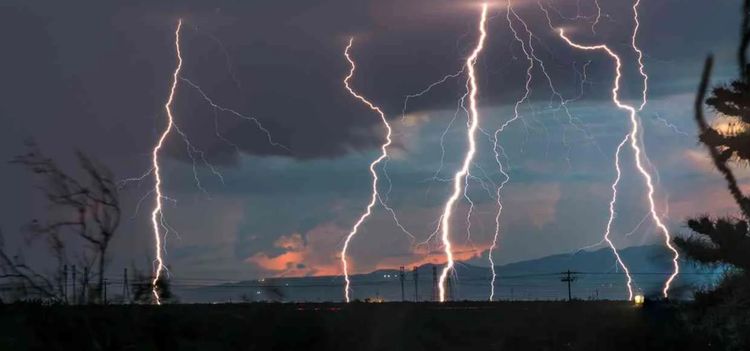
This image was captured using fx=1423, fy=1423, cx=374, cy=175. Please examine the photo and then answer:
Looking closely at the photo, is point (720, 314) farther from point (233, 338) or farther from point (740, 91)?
point (233, 338)

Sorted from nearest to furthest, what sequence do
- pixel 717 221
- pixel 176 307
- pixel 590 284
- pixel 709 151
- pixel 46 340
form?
pixel 709 151 < pixel 717 221 < pixel 46 340 < pixel 176 307 < pixel 590 284

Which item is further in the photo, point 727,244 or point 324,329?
point 324,329

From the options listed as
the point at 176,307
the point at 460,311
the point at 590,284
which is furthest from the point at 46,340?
the point at 590,284

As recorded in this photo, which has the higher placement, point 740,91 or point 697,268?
point 740,91

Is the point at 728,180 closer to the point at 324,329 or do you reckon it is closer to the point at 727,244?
the point at 727,244

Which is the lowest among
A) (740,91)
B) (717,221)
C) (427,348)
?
(427,348)

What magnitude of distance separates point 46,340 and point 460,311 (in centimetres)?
1462

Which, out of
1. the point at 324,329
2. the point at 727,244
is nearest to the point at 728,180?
the point at 727,244

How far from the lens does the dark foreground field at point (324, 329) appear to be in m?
25.1

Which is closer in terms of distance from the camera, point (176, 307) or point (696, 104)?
point (696, 104)

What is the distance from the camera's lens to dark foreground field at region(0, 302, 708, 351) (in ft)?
82.3

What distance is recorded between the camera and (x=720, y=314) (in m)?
24.7

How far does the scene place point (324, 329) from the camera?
27.9m

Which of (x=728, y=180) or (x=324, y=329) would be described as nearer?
(x=728, y=180)
